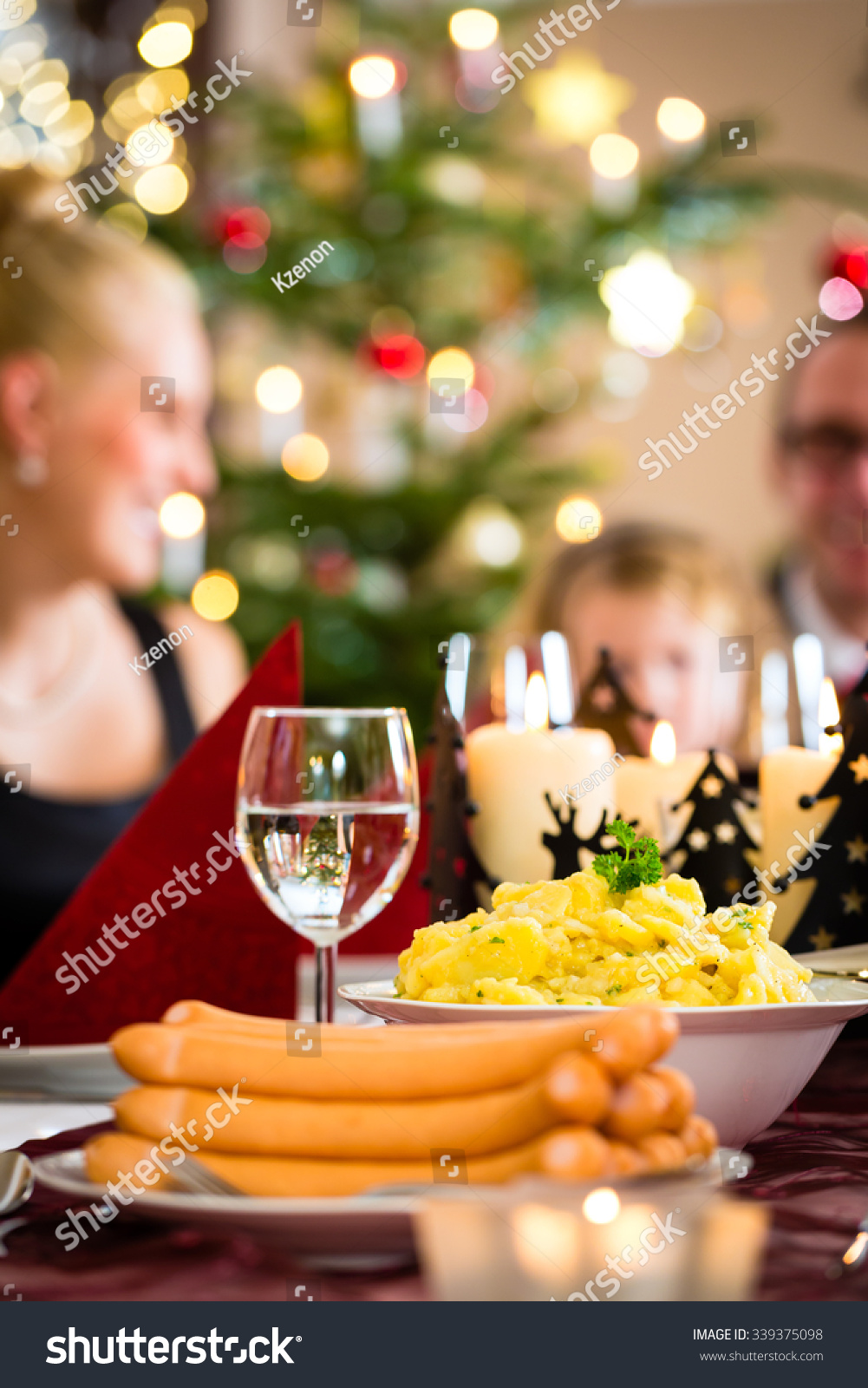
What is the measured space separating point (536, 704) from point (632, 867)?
0.27 meters

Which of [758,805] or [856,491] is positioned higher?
[856,491]

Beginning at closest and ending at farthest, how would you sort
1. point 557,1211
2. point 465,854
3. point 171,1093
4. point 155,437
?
point 557,1211
point 171,1093
point 465,854
point 155,437

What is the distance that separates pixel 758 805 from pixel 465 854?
227 millimetres

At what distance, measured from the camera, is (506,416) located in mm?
2756

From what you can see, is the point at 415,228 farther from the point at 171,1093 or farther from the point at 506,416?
the point at 171,1093

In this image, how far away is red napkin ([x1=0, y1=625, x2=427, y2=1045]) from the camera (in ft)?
2.75

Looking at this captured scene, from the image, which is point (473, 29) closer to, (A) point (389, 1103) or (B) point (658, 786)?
(B) point (658, 786)

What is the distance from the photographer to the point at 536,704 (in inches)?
34.2

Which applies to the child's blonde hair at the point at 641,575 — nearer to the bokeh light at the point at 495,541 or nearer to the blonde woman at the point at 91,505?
the bokeh light at the point at 495,541

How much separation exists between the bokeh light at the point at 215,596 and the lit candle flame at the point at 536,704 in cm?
178

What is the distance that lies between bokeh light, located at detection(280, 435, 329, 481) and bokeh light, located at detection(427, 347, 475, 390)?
33cm

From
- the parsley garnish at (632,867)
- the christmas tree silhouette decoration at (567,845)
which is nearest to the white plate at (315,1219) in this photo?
the parsley garnish at (632,867)

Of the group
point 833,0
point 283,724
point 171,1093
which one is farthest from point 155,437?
point 833,0

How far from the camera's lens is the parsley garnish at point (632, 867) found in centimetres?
61
